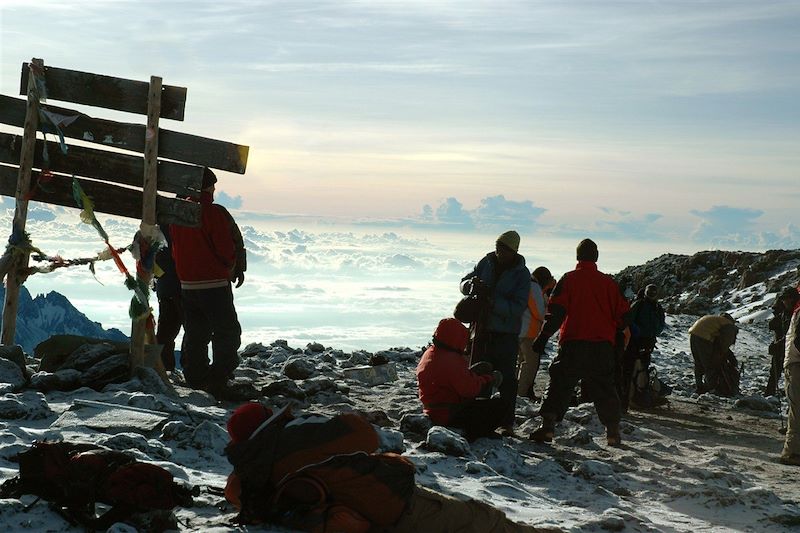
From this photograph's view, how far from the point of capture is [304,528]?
14.9 ft

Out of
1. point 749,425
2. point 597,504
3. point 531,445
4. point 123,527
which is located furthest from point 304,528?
point 749,425

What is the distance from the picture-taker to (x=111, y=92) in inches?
335

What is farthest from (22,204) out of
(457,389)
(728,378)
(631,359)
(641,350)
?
(728,378)

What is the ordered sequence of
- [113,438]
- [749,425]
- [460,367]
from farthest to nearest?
[749,425]
[460,367]
[113,438]

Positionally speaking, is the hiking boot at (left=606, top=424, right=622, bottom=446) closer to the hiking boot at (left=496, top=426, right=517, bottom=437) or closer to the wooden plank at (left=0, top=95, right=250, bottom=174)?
the hiking boot at (left=496, top=426, right=517, bottom=437)

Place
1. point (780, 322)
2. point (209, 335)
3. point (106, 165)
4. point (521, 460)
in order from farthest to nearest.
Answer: point (780, 322) → point (209, 335) → point (106, 165) → point (521, 460)

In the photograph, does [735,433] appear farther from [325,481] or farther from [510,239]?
[325,481]

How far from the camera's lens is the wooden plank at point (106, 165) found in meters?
8.57

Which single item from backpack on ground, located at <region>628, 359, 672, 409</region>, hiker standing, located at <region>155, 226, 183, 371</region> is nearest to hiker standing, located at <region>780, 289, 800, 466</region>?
backpack on ground, located at <region>628, 359, 672, 409</region>

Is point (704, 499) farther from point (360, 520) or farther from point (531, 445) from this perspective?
point (360, 520)

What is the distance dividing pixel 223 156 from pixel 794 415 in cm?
608

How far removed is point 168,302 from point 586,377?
16.4 feet

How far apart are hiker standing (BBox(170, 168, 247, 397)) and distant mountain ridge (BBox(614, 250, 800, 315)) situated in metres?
26.3

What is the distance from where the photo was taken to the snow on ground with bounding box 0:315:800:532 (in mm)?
6145
